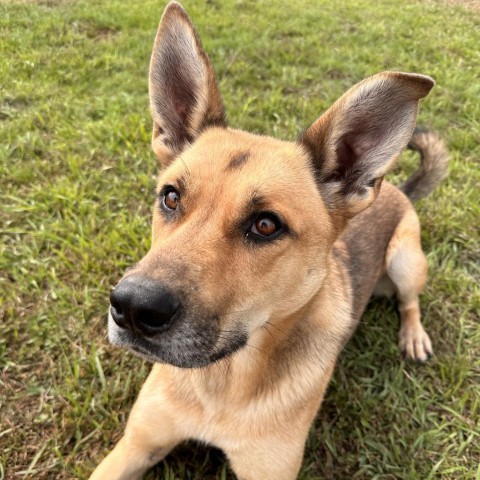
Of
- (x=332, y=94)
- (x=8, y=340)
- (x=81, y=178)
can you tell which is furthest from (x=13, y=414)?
(x=332, y=94)

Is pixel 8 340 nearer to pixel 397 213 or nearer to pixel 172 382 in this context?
pixel 172 382

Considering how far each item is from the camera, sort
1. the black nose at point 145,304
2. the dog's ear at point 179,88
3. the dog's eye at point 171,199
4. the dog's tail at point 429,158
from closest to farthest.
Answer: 1. the black nose at point 145,304
2. the dog's eye at point 171,199
3. the dog's ear at point 179,88
4. the dog's tail at point 429,158

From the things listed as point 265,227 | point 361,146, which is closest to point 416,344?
point 361,146

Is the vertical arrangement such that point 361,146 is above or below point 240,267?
above

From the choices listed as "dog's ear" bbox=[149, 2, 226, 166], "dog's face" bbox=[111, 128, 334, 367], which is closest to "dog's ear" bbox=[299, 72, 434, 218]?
"dog's face" bbox=[111, 128, 334, 367]

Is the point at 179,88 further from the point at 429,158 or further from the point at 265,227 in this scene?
the point at 429,158

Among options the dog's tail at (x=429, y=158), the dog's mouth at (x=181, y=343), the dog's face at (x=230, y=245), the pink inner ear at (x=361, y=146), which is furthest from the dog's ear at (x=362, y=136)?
the dog's tail at (x=429, y=158)

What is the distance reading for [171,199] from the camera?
8.50ft

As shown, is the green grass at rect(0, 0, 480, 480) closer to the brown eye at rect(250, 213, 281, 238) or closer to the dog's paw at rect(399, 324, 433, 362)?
the dog's paw at rect(399, 324, 433, 362)

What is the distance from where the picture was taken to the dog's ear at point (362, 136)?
93.6 inches

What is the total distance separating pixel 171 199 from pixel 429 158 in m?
3.01

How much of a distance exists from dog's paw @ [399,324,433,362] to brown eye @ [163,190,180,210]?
2.57 m

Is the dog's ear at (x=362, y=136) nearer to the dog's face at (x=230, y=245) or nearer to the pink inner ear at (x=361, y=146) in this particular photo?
the pink inner ear at (x=361, y=146)

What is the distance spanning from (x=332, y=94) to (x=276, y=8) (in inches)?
138
